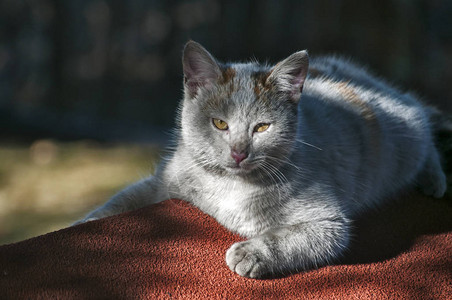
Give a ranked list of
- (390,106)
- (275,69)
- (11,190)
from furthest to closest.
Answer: (11,190) → (390,106) → (275,69)

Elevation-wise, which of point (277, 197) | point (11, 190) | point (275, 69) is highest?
point (275, 69)

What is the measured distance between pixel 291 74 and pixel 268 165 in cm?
33

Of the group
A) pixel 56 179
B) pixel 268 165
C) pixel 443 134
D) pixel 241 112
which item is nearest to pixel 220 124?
pixel 241 112

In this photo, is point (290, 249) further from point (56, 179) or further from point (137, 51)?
point (137, 51)

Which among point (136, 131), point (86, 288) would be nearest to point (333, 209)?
point (86, 288)

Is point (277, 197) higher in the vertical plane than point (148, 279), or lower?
higher

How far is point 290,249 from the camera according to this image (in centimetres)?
174

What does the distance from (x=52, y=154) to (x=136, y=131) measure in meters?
0.70

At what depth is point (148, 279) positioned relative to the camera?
63.2 inches

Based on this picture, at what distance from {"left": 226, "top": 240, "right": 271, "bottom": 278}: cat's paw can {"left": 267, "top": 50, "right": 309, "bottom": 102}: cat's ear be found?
22.1 inches

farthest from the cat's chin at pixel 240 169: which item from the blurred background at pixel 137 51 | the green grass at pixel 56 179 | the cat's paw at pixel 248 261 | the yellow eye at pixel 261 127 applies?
the blurred background at pixel 137 51

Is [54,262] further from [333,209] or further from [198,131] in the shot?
[333,209]

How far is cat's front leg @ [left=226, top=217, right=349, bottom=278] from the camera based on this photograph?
166 cm

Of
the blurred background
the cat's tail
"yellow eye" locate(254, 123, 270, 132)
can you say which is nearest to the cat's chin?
"yellow eye" locate(254, 123, 270, 132)
